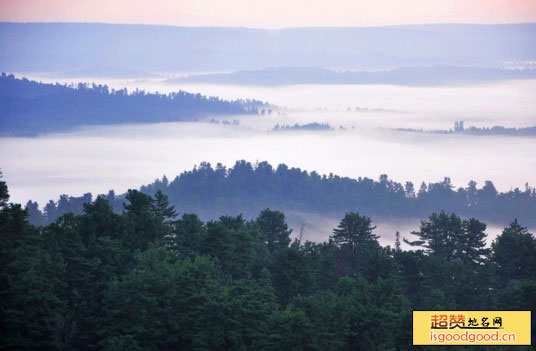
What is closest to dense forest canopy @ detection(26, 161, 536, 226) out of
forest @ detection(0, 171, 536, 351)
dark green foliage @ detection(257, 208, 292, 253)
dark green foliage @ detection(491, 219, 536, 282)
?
dark green foliage @ detection(257, 208, 292, 253)

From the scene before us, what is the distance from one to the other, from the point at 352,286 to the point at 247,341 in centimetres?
841

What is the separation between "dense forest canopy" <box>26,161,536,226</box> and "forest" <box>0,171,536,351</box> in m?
89.4

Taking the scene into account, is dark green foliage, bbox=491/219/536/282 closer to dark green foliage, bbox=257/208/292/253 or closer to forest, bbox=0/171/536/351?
→ forest, bbox=0/171/536/351

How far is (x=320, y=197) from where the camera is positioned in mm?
160500

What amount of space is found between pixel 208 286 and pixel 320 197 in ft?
387

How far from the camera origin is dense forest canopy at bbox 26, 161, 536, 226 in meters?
152

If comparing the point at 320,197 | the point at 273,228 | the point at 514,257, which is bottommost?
the point at 514,257

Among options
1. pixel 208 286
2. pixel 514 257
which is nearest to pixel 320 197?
pixel 514 257

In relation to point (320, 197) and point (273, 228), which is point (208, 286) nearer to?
point (273, 228)

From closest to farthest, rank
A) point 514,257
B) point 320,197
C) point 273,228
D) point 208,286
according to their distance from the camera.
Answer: point 208,286, point 514,257, point 273,228, point 320,197

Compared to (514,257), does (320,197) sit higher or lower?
higher

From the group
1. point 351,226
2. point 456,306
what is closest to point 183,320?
point 456,306

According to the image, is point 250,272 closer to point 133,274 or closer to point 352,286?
point 352,286

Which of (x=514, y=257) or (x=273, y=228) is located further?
(x=273, y=228)
